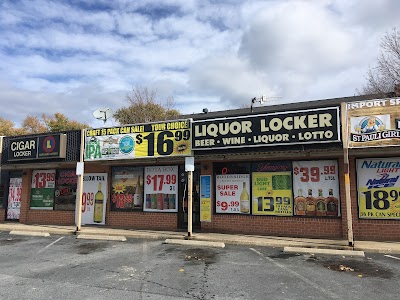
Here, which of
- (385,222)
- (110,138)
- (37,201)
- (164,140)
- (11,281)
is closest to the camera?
(11,281)

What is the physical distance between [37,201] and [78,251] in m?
8.96

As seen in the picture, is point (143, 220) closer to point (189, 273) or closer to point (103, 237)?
point (103, 237)

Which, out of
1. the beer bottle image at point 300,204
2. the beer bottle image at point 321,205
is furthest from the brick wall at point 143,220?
the beer bottle image at point 321,205

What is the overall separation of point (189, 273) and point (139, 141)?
7.67 metres

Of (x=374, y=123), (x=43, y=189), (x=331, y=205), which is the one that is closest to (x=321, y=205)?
(x=331, y=205)

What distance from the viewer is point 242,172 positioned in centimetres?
1409

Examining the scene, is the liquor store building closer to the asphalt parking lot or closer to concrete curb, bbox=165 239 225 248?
concrete curb, bbox=165 239 225 248

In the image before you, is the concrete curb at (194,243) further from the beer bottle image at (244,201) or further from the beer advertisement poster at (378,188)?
the beer advertisement poster at (378,188)

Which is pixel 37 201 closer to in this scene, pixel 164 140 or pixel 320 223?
pixel 164 140

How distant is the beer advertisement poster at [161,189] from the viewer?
15289 mm

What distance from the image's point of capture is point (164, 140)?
1399 centimetres

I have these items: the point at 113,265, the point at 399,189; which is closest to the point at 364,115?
the point at 399,189

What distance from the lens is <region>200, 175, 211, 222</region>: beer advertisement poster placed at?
14.3 m

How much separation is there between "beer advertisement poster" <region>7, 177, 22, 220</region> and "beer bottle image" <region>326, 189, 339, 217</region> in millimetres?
15753
